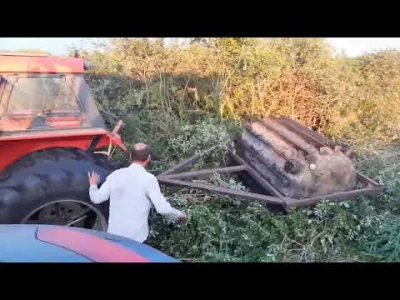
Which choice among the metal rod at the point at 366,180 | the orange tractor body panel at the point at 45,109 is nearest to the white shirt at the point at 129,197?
the orange tractor body panel at the point at 45,109

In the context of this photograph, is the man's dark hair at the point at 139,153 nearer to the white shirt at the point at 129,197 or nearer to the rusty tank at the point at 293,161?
the white shirt at the point at 129,197

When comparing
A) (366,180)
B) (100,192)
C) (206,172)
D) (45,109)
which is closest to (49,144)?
(45,109)

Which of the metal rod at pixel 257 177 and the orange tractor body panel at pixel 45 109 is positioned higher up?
the orange tractor body panel at pixel 45 109

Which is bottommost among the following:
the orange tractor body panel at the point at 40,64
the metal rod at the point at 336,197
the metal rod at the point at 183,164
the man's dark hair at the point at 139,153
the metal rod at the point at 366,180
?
the metal rod at the point at 336,197

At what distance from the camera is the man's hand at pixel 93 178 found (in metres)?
3.24

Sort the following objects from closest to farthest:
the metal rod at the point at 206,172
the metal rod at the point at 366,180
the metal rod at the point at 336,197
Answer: the metal rod at the point at 336,197 < the metal rod at the point at 206,172 < the metal rod at the point at 366,180

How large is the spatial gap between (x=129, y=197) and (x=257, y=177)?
3.84ft

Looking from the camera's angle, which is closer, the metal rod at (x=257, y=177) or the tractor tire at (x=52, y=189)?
the tractor tire at (x=52, y=189)

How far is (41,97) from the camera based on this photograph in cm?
332

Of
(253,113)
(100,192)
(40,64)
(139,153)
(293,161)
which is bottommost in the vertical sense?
(100,192)

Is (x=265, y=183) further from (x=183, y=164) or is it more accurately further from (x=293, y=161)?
(x=183, y=164)

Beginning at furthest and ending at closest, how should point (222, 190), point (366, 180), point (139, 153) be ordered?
point (366, 180)
point (222, 190)
point (139, 153)

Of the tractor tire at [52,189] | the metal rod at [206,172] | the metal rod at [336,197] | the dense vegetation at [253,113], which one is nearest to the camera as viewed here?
the tractor tire at [52,189]
